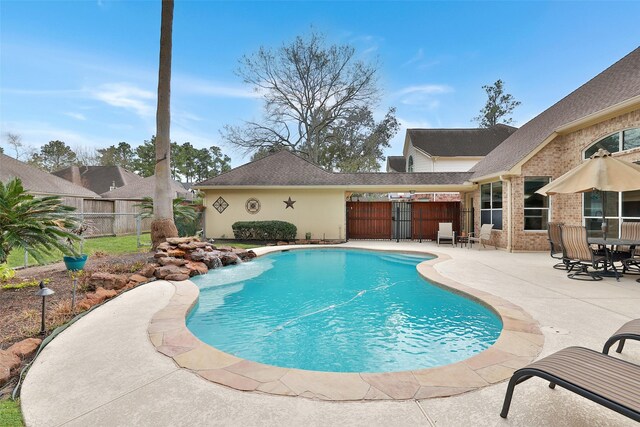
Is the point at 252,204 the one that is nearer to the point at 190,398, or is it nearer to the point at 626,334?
the point at 190,398

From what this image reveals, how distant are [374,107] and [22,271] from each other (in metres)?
25.1

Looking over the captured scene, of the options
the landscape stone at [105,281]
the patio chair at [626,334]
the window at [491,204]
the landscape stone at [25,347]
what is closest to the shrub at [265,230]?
the window at [491,204]

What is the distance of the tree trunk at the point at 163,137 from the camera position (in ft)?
32.8

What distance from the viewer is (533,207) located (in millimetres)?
11703

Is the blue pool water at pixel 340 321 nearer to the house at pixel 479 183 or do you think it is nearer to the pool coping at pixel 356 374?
the pool coping at pixel 356 374

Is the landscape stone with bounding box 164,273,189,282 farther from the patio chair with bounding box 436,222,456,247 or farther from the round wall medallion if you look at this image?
the patio chair with bounding box 436,222,456,247

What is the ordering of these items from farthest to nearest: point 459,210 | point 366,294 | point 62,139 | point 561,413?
point 62,139 < point 459,210 < point 366,294 < point 561,413

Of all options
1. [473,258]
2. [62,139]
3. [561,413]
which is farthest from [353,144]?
[62,139]

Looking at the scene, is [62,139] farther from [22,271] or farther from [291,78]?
[22,271]

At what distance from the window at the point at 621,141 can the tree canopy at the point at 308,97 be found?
1875 centimetres

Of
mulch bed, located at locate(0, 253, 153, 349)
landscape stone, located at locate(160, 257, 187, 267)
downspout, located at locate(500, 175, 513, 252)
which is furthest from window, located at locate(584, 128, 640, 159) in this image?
mulch bed, located at locate(0, 253, 153, 349)

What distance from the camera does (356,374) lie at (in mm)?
2891

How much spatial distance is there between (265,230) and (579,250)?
461 inches

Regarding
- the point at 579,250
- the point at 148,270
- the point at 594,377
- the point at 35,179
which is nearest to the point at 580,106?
the point at 579,250
